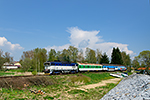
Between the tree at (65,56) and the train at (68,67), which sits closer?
the train at (68,67)

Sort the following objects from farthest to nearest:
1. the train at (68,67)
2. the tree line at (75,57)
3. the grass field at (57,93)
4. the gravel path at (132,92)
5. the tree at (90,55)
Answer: the tree at (90,55)
the tree line at (75,57)
the train at (68,67)
the grass field at (57,93)
the gravel path at (132,92)

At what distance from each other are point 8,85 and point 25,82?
2.43m

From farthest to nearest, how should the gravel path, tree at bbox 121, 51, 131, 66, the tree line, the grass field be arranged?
tree at bbox 121, 51, 131, 66 < the tree line < the grass field < the gravel path

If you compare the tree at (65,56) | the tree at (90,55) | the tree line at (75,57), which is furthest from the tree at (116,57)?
the tree at (65,56)

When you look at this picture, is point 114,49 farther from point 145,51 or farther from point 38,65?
point 38,65

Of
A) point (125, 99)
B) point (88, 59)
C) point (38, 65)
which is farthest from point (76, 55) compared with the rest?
point (125, 99)

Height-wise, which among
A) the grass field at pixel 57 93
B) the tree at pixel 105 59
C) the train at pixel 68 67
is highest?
the tree at pixel 105 59

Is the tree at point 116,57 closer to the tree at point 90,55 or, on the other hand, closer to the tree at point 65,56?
the tree at point 90,55

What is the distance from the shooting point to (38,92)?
12.9 meters

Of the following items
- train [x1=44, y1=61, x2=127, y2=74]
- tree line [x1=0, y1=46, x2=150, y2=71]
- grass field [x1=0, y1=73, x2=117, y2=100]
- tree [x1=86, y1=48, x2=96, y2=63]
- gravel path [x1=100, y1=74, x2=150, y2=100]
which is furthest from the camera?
tree [x1=86, y1=48, x2=96, y2=63]

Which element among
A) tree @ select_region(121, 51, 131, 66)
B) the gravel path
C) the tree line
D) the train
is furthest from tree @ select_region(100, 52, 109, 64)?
the gravel path

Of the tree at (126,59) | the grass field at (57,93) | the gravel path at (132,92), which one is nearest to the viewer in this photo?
the gravel path at (132,92)

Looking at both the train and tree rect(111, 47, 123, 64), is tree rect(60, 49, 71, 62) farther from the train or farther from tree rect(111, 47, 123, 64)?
tree rect(111, 47, 123, 64)

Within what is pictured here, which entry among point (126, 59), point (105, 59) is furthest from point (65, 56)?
point (126, 59)
